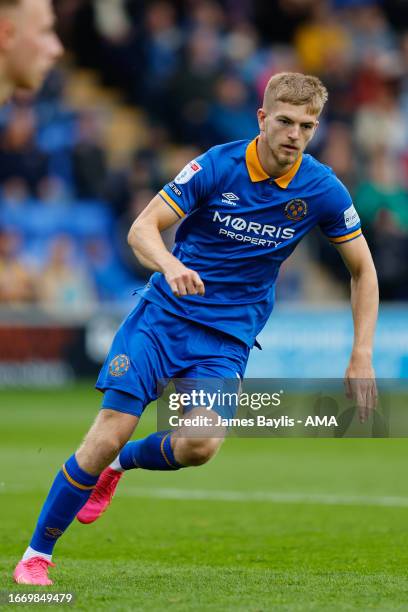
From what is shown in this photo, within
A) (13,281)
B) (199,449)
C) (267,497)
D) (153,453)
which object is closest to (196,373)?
(199,449)

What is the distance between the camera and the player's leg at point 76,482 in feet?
18.9

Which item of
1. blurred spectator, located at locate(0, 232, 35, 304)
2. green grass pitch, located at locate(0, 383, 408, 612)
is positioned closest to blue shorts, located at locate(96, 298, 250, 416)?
green grass pitch, located at locate(0, 383, 408, 612)

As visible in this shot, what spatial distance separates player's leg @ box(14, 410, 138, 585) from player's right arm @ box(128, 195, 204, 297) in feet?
2.54

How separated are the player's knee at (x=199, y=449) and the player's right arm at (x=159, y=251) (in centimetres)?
84

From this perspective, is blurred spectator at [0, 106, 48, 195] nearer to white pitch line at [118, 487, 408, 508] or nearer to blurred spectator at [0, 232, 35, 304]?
blurred spectator at [0, 232, 35, 304]

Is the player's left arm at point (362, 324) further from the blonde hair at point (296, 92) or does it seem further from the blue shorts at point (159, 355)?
the blonde hair at point (296, 92)

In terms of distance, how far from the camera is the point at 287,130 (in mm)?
5883

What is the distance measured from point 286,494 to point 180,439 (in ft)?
11.3

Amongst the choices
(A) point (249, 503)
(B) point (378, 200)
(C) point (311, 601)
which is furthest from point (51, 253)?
(C) point (311, 601)

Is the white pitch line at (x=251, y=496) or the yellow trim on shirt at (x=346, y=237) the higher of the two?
the yellow trim on shirt at (x=346, y=237)

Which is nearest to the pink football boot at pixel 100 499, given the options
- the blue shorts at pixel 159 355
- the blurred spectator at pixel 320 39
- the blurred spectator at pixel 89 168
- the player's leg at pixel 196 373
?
the player's leg at pixel 196 373

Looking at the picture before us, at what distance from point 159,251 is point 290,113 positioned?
3.13 feet

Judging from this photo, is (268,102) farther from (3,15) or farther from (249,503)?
(249,503)

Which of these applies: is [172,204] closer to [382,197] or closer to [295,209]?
[295,209]
